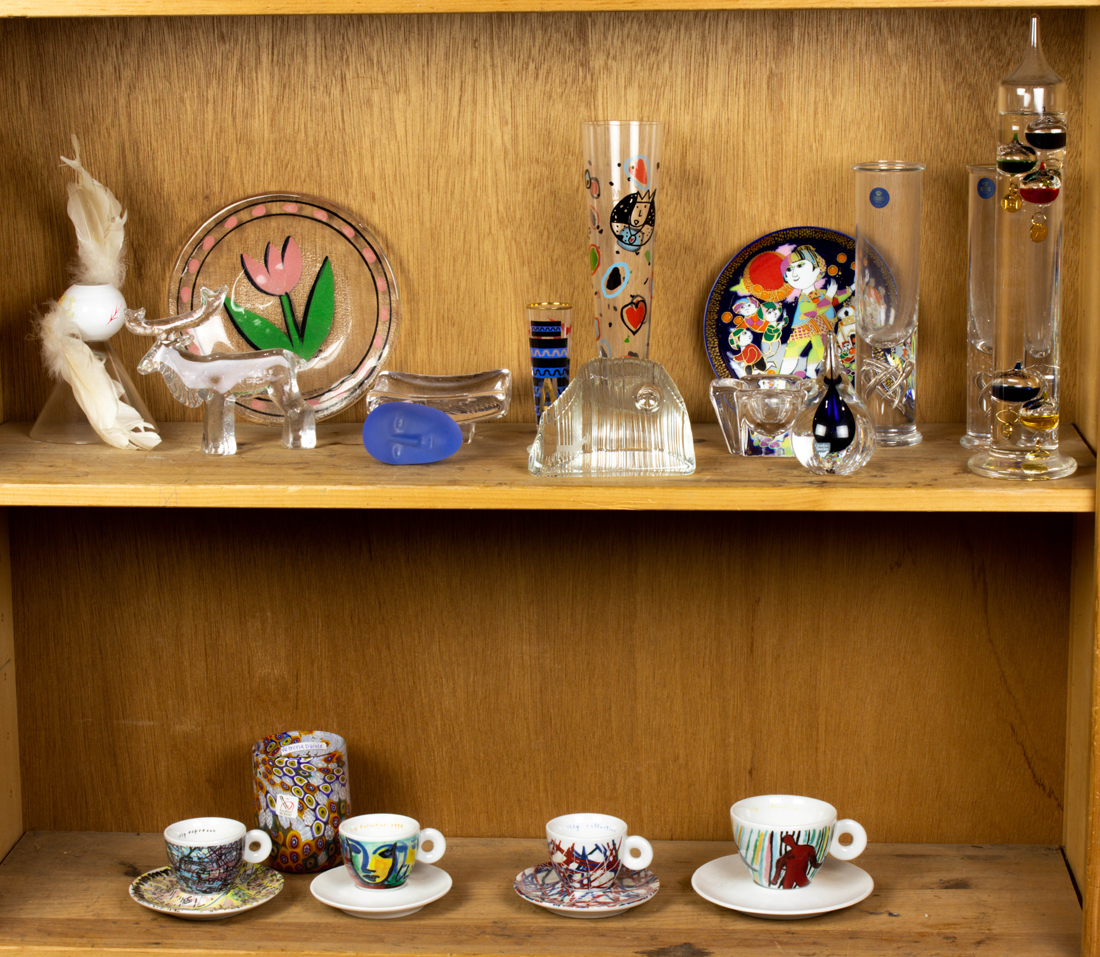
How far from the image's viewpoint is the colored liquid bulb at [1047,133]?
3.44 ft

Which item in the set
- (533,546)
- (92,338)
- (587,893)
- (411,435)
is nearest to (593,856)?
(587,893)

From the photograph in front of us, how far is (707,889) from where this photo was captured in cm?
123

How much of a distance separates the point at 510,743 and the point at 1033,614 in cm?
57

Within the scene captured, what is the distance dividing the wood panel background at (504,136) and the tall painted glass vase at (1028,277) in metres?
0.14

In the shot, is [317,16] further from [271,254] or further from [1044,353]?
[1044,353]

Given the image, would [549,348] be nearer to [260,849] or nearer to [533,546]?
[533,546]

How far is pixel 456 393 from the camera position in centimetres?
123

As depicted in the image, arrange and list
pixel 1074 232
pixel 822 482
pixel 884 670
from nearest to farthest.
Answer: pixel 822 482 → pixel 1074 232 → pixel 884 670

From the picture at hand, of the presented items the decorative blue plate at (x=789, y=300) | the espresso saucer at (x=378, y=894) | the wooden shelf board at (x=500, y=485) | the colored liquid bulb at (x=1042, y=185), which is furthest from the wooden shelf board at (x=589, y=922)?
the colored liquid bulb at (x=1042, y=185)

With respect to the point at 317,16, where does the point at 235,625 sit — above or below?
below

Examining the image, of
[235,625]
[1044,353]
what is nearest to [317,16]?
[235,625]

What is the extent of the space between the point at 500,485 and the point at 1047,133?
54 centimetres

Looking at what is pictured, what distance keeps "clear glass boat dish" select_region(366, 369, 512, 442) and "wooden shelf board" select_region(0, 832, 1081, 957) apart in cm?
47

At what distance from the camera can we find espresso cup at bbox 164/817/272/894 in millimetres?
1212
